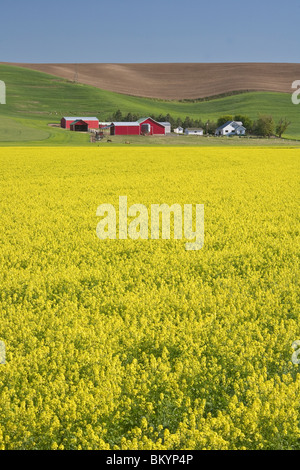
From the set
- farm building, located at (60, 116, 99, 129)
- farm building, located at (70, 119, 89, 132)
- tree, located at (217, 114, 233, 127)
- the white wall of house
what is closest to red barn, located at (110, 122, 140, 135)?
farm building, located at (70, 119, 89, 132)

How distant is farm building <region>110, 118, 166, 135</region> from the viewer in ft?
353

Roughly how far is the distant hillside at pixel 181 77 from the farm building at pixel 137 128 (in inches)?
2763

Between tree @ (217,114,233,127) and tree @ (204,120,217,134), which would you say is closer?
tree @ (204,120,217,134)

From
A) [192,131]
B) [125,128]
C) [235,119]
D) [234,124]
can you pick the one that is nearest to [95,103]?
[192,131]

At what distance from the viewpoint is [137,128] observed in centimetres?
10856

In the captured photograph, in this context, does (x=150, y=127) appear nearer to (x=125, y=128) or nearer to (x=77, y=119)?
(x=125, y=128)

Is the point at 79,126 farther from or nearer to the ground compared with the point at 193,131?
nearer to the ground

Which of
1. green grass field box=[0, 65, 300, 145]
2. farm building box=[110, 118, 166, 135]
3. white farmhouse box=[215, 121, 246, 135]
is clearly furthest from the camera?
green grass field box=[0, 65, 300, 145]

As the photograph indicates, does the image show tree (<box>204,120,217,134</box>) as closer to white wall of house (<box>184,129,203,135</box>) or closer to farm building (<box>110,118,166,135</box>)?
white wall of house (<box>184,129,203,135</box>)

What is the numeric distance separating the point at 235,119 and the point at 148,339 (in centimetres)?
14279

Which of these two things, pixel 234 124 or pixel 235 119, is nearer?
pixel 234 124

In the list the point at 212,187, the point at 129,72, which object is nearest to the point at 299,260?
the point at 212,187

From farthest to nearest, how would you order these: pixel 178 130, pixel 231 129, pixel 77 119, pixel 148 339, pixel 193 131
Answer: pixel 231 129 < pixel 193 131 < pixel 178 130 < pixel 77 119 < pixel 148 339

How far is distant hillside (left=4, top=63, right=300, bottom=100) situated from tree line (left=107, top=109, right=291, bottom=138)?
4048cm
